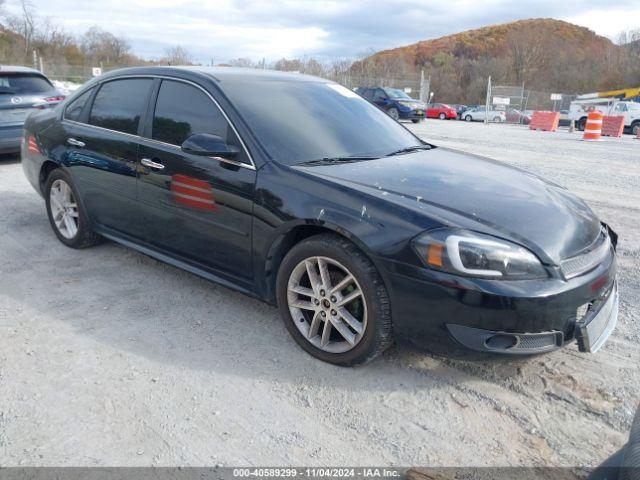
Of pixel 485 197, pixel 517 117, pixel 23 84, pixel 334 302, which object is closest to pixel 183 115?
pixel 334 302

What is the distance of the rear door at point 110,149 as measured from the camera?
13.2 ft

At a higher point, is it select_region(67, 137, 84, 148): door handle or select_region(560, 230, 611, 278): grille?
select_region(67, 137, 84, 148): door handle

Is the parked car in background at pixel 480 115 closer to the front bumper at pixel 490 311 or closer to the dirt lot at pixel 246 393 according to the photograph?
the dirt lot at pixel 246 393

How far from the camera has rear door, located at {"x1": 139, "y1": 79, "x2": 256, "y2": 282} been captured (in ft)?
10.9

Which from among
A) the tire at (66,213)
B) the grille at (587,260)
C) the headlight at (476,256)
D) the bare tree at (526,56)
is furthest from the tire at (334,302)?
A: the bare tree at (526,56)

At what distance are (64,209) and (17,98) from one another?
4.87 meters

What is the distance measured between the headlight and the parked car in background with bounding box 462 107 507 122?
109ft

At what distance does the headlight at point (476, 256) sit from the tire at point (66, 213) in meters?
3.22

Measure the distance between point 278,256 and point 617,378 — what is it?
2.00 metres

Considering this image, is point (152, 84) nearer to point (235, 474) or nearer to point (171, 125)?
point (171, 125)

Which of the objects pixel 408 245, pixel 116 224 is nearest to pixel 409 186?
pixel 408 245

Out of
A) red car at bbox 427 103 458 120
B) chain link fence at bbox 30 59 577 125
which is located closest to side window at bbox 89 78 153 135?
chain link fence at bbox 30 59 577 125

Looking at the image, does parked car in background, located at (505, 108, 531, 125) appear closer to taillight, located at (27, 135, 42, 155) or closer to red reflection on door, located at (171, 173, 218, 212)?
taillight, located at (27, 135, 42, 155)

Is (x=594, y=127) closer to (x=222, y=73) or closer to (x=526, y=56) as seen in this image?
(x=222, y=73)
